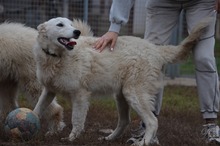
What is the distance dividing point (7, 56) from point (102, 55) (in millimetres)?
1229

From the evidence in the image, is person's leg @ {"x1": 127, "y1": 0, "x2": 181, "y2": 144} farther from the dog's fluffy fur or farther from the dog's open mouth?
the dog's open mouth

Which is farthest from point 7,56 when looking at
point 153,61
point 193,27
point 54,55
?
point 193,27

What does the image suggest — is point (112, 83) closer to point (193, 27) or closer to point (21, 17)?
point (193, 27)

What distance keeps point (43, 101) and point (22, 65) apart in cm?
58

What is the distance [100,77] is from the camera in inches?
234

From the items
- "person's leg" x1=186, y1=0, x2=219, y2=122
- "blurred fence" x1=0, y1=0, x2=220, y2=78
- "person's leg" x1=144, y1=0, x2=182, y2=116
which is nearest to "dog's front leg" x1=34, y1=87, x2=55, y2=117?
"person's leg" x1=144, y1=0, x2=182, y2=116

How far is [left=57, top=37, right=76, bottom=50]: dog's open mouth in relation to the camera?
18.9ft

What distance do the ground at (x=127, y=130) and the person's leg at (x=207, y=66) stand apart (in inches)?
11.7

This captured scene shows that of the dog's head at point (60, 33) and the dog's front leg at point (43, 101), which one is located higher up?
the dog's head at point (60, 33)

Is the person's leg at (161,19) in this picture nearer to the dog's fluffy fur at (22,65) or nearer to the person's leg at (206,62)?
the person's leg at (206,62)

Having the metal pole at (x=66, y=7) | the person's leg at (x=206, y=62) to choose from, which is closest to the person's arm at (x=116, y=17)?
the person's leg at (x=206, y=62)

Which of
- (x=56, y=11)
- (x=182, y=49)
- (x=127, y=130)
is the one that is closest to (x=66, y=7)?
(x=56, y=11)

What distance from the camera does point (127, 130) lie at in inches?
276

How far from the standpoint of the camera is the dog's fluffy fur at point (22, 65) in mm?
6547
